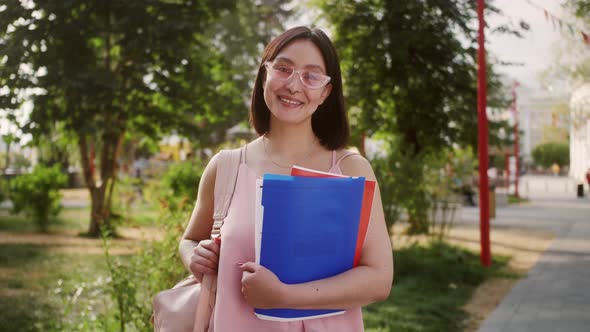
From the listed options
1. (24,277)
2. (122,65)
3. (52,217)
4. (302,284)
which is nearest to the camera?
(302,284)

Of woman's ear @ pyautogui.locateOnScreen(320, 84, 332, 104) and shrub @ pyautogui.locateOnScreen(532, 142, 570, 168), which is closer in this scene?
woman's ear @ pyautogui.locateOnScreen(320, 84, 332, 104)

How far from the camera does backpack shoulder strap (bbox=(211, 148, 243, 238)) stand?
1683mm

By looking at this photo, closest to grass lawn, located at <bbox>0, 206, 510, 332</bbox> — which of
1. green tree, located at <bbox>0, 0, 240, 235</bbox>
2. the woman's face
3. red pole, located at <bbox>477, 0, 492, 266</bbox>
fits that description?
red pole, located at <bbox>477, 0, 492, 266</bbox>

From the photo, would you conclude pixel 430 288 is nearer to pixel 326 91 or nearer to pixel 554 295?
pixel 554 295

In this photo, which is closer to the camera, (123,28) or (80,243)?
(123,28)

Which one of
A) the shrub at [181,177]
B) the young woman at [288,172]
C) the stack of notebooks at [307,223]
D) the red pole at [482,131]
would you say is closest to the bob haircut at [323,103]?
the young woman at [288,172]

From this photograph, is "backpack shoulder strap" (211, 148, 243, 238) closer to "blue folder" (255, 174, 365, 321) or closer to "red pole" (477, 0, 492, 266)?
"blue folder" (255, 174, 365, 321)

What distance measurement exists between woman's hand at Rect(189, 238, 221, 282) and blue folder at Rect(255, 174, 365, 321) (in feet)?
0.62

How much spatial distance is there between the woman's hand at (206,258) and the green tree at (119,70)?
271 inches

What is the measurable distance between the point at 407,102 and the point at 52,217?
32.0 feet

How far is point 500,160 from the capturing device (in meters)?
60.5

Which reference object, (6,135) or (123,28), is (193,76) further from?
(6,135)

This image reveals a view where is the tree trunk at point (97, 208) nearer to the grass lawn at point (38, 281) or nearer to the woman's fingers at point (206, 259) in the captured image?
the grass lawn at point (38, 281)

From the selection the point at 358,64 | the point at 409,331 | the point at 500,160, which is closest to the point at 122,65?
the point at 358,64
